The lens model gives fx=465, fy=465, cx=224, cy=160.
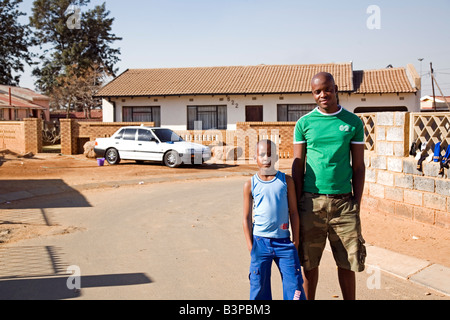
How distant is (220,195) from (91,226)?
4.37 m

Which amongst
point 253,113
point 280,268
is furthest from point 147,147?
point 280,268

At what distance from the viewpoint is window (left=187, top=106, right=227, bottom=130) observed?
92.1ft

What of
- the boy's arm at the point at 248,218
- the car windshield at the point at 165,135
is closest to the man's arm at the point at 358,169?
the boy's arm at the point at 248,218

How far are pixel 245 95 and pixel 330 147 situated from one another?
24.0 meters

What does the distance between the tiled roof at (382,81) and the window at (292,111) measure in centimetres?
302

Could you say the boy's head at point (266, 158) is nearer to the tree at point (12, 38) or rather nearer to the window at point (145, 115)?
the window at point (145, 115)

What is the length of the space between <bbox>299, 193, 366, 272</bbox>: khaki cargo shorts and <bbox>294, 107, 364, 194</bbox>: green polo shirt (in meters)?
0.10

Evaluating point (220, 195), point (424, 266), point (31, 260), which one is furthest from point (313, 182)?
point (220, 195)

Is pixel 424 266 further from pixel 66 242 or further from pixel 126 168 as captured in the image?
pixel 126 168

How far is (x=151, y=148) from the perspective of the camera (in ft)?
61.4

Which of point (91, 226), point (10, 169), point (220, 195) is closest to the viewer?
point (91, 226)

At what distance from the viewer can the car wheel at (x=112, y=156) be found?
19.7 meters
